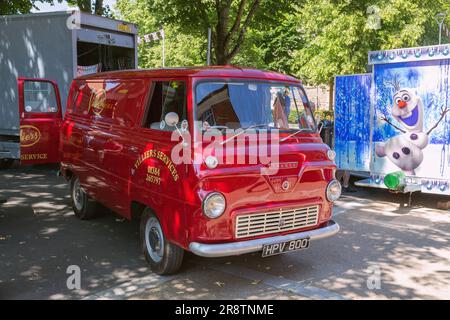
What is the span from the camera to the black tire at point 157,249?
5086mm

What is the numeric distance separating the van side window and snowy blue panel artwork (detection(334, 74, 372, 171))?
19.9 ft

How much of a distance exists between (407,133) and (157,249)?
6034 millimetres

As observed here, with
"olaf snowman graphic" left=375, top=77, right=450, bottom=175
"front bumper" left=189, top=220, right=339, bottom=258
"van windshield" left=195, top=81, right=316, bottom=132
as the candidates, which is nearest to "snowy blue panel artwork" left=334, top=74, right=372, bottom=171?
"olaf snowman graphic" left=375, top=77, right=450, bottom=175

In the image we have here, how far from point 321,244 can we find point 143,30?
111ft

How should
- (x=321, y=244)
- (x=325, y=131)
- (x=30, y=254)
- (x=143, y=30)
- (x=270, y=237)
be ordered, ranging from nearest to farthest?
(x=270, y=237)
(x=30, y=254)
(x=321, y=244)
(x=325, y=131)
(x=143, y=30)

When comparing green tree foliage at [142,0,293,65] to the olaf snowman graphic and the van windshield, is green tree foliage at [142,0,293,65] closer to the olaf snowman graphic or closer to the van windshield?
the olaf snowman graphic

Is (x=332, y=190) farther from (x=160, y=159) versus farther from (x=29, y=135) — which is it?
(x=29, y=135)

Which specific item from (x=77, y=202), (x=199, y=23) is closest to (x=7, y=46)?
(x=199, y=23)

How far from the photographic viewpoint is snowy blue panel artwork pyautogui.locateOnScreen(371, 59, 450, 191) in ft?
28.7

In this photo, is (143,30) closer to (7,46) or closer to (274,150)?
(7,46)

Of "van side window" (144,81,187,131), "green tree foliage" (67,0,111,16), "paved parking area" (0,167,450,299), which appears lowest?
"paved parking area" (0,167,450,299)

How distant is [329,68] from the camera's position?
26625mm
